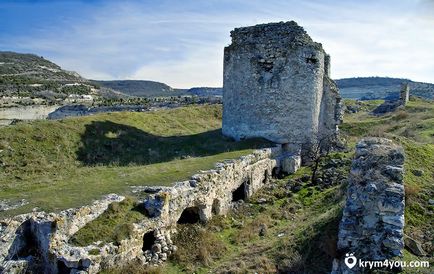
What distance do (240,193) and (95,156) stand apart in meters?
6.60

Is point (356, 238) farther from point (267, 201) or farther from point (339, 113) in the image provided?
point (339, 113)

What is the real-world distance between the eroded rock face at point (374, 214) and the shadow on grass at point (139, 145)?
10.0m


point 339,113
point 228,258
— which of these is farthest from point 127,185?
point 339,113

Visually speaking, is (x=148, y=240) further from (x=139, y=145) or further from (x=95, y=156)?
(x=139, y=145)

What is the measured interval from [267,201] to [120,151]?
24.7 ft

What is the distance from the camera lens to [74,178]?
14172 mm

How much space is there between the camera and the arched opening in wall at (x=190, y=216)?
1274cm

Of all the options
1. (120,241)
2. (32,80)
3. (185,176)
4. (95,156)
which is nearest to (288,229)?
(185,176)

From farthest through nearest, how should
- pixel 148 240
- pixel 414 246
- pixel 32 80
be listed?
1. pixel 32 80
2. pixel 148 240
3. pixel 414 246

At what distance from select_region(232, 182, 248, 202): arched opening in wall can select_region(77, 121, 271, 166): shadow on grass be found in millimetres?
2922

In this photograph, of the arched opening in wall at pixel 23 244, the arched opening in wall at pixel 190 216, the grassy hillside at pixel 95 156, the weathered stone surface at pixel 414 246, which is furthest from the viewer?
the arched opening in wall at pixel 190 216

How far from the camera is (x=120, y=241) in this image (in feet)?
30.7

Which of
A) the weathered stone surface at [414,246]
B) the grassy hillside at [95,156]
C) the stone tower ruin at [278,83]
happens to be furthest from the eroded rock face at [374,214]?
the stone tower ruin at [278,83]

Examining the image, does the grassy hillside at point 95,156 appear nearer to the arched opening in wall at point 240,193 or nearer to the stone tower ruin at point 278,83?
the arched opening in wall at point 240,193
